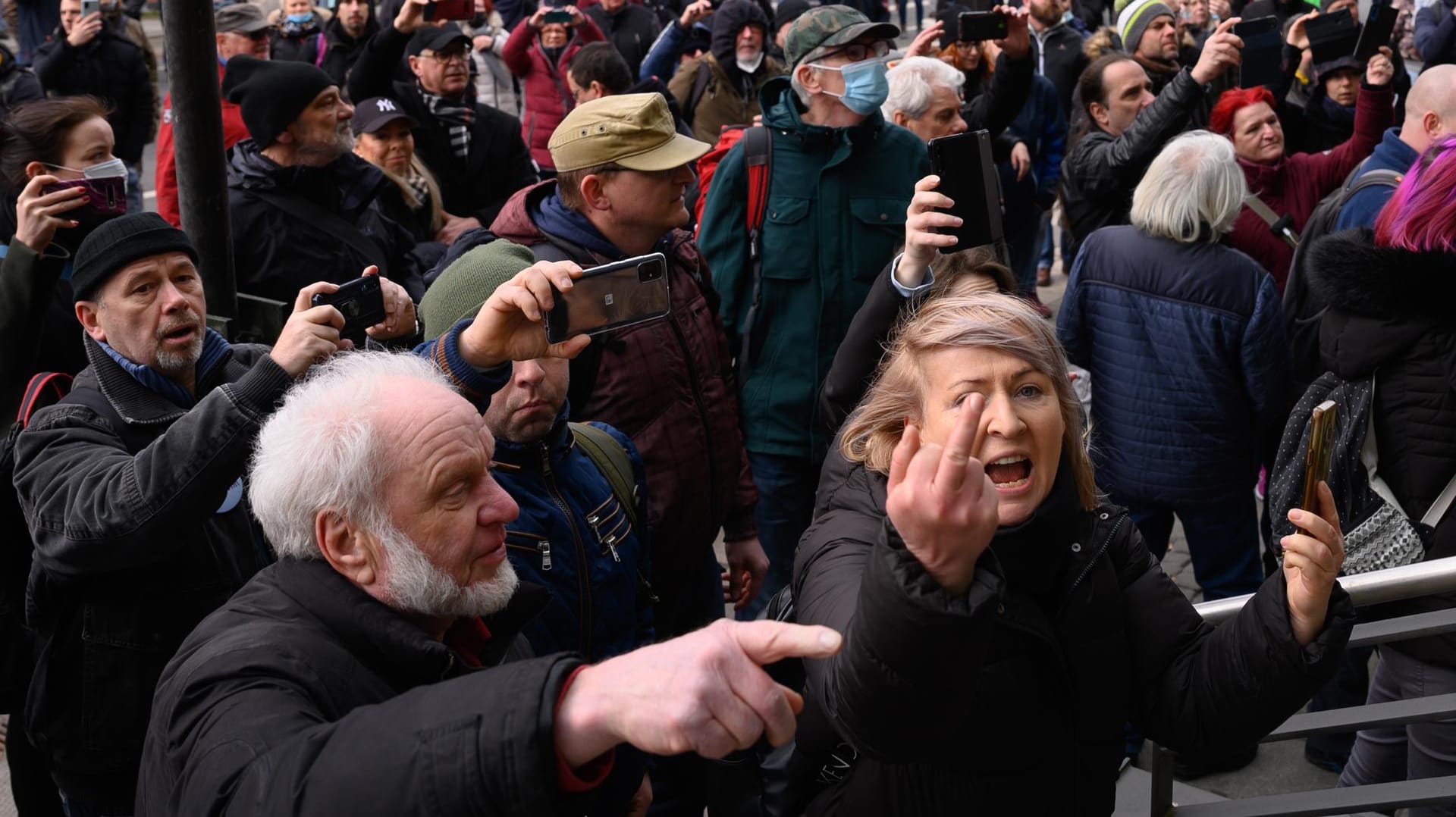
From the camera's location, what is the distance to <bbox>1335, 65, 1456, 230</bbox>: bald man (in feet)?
15.9

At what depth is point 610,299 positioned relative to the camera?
258cm

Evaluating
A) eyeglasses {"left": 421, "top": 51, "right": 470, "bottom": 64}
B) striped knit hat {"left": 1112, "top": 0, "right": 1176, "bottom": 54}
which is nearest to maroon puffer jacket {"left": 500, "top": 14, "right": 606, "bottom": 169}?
eyeglasses {"left": 421, "top": 51, "right": 470, "bottom": 64}

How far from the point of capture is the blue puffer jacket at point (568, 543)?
9.23 feet

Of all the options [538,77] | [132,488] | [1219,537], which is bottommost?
[1219,537]

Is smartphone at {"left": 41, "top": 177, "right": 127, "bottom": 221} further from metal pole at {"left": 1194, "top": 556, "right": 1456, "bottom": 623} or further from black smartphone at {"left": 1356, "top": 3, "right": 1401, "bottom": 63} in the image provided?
black smartphone at {"left": 1356, "top": 3, "right": 1401, "bottom": 63}

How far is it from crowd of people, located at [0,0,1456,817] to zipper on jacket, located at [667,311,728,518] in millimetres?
Result: 11

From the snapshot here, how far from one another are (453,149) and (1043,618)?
5.13 metres

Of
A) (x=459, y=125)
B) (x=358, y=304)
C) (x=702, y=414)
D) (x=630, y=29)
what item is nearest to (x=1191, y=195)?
(x=702, y=414)

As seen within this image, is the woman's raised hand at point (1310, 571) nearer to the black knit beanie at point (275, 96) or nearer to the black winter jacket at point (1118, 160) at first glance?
the black winter jacket at point (1118, 160)

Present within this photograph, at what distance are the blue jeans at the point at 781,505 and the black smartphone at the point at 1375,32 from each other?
14.2ft

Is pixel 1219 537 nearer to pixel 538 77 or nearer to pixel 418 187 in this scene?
pixel 418 187

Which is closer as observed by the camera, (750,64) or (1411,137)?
(1411,137)

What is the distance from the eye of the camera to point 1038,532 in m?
2.13

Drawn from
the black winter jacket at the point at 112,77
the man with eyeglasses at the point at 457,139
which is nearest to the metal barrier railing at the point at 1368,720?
the man with eyeglasses at the point at 457,139
